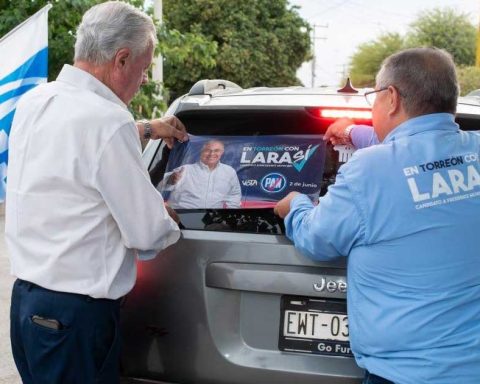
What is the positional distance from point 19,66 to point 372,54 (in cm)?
4815

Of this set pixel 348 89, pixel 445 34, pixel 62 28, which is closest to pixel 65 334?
pixel 348 89

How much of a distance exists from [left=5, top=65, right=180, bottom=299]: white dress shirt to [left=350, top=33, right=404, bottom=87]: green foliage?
155ft

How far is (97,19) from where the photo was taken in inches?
86.2

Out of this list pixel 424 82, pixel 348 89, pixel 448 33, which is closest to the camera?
pixel 424 82

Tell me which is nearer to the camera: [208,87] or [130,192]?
[130,192]

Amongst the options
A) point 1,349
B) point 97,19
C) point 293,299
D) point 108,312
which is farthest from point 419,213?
point 1,349

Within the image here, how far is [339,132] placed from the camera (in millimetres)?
2594

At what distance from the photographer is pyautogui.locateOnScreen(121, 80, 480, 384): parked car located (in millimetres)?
2305

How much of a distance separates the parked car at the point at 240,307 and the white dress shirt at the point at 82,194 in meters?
0.28

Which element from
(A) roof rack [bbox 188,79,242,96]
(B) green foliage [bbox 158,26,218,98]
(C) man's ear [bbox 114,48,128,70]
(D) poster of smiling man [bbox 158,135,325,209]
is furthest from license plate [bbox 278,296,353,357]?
(B) green foliage [bbox 158,26,218,98]

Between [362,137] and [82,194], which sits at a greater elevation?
[362,137]

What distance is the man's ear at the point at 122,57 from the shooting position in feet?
7.22

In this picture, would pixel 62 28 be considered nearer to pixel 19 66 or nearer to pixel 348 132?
pixel 19 66

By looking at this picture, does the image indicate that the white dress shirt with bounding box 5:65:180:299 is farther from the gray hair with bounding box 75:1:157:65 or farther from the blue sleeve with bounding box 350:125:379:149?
Answer: the blue sleeve with bounding box 350:125:379:149
